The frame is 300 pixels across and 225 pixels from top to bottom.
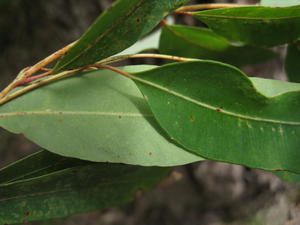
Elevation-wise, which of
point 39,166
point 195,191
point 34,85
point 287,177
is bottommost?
point 195,191

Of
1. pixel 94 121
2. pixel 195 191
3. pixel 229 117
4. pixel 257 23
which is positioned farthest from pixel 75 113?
pixel 195 191

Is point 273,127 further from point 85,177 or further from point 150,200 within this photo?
point 150,200

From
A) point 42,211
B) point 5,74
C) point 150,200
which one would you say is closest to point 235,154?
point 42,211

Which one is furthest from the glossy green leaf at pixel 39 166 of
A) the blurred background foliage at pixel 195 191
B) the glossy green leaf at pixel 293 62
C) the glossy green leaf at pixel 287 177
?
the blurred background foliage at pixel 195 191

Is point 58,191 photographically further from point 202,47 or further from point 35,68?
point 202,47

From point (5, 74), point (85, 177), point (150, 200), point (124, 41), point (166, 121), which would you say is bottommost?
point (150, 200)

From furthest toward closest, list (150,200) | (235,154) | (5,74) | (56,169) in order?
(5,74), (150,200), (56,169), (235,154)
